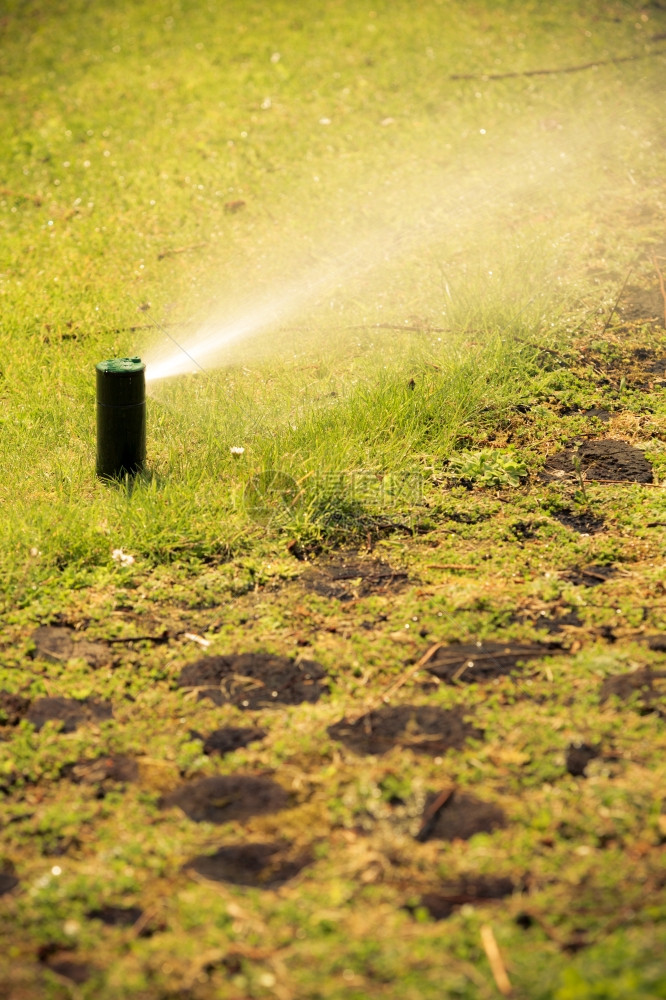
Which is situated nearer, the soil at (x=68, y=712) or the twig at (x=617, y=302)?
the soil at (x=68, y=712)

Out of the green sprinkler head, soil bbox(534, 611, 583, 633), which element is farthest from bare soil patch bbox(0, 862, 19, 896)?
the green sprinkler head

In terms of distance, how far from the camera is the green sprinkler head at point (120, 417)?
410cm

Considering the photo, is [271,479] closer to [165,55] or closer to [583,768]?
[583,768]

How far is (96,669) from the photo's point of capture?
324 centimetres

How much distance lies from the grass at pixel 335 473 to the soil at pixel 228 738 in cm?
4

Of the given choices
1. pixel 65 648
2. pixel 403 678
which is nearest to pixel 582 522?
pixel 403 678

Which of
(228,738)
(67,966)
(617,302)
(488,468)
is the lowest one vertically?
(67,966)

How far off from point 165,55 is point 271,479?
570 centimetres

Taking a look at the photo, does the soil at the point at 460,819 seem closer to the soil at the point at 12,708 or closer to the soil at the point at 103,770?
the soil at the point at 103,770

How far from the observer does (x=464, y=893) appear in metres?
2.36

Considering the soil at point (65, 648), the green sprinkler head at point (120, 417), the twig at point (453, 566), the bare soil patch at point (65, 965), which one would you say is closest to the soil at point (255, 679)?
the soil at point (65, 648)

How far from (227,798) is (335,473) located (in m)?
A: 1.74

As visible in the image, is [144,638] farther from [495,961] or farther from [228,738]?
[495,961]

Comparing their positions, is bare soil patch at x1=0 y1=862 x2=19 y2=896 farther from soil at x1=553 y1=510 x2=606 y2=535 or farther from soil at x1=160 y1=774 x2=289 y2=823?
soil at x1=553 y1=510 x2=606 y2=535
